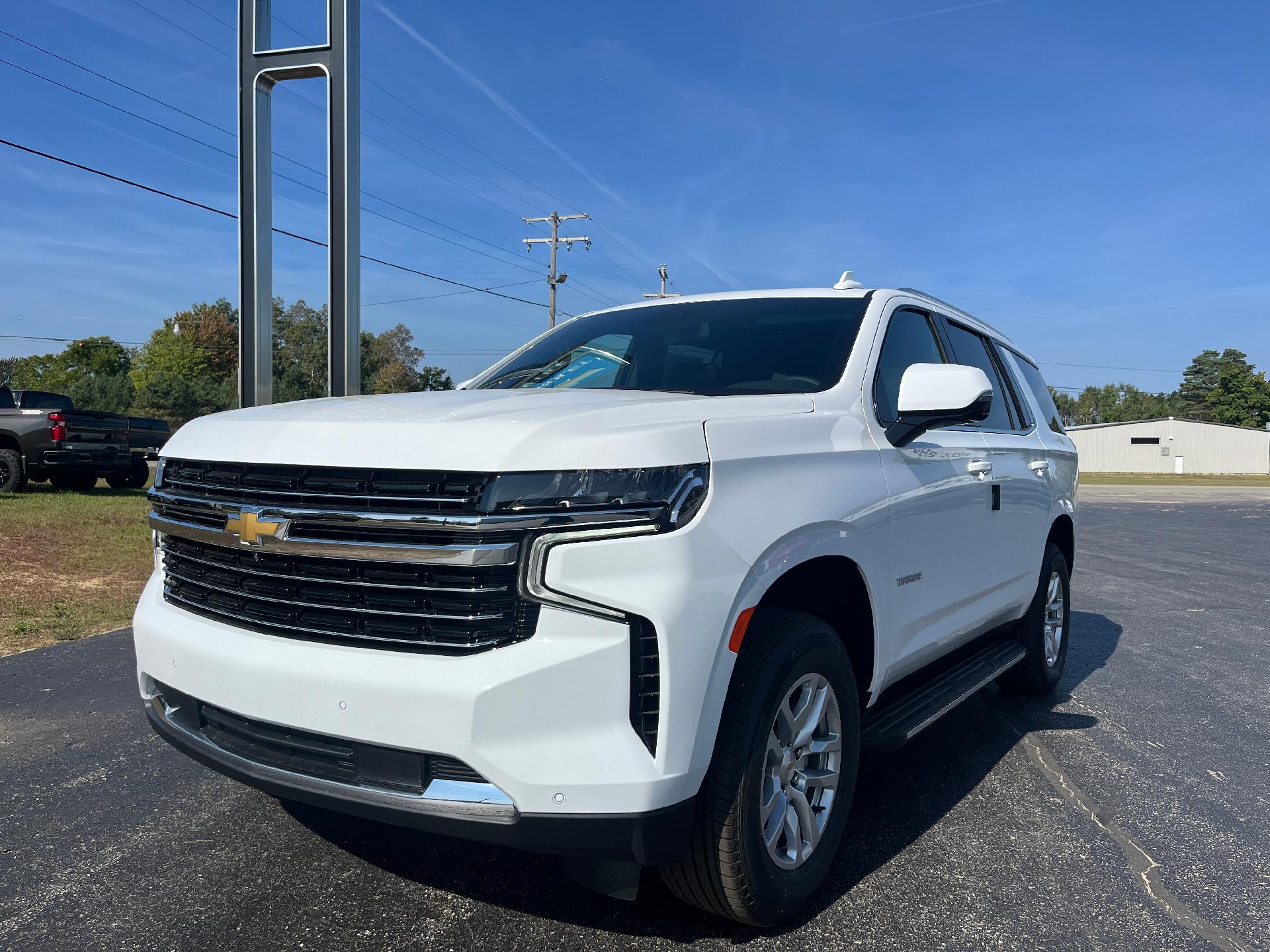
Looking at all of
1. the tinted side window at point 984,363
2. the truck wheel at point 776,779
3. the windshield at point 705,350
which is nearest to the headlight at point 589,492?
the truck wheel at point 776,779

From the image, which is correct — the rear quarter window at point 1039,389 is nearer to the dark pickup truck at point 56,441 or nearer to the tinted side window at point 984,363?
the tinted side window at point 984,363

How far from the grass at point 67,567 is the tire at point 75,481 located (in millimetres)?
1479

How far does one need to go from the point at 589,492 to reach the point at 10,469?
1684 cm

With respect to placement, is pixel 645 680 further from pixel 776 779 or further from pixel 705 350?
pixel 705 350

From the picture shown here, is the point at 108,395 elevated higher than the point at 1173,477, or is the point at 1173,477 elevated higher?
the point at 108,395

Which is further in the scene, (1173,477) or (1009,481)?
(1173,477)

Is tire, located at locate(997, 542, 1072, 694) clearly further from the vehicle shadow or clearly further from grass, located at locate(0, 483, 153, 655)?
grass, located at locate(0, 483, 153, 655)

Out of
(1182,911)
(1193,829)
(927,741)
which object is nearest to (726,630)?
(1182,911)

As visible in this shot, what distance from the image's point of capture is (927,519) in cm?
344

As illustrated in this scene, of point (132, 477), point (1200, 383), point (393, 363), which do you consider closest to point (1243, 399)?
point (1200, 383)

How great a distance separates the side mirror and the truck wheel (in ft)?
2.83

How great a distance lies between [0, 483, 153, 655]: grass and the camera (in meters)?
6.80

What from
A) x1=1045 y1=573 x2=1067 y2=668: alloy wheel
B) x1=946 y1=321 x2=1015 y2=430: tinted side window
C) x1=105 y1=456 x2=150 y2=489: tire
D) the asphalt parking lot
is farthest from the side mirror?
x1=105 y1=456 x2=150 y2=489: tire

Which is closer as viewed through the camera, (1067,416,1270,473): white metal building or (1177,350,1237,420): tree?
(1067,416,1270,473): white metal building
